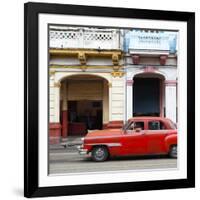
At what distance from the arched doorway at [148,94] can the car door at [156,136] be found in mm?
58

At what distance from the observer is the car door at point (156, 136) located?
92.8 inches

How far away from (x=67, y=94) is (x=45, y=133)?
0.27 metres

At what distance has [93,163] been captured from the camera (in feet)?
7.35

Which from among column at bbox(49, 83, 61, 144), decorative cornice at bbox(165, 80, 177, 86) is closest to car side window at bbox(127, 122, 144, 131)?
decorative cornice at bbox(165, 80, 177, 86)

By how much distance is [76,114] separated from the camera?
226cm

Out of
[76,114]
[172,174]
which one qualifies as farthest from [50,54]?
[172,174]

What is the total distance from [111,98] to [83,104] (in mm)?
159

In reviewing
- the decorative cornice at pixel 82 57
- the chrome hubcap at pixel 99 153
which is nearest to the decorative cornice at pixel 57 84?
the decorative cornice at pixel 82 57

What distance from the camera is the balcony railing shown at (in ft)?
7.13

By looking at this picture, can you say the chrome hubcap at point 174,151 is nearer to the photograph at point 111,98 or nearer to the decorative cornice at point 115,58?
the photograph at point 111,98

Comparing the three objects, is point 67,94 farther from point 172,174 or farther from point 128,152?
point 172,174

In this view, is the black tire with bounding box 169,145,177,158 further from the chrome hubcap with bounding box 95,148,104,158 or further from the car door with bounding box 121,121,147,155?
the chrome hubcap with bounding box 95,148,104,158

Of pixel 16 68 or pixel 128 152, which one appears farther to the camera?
pixel 128 152

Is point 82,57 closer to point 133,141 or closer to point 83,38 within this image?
point 83,38
